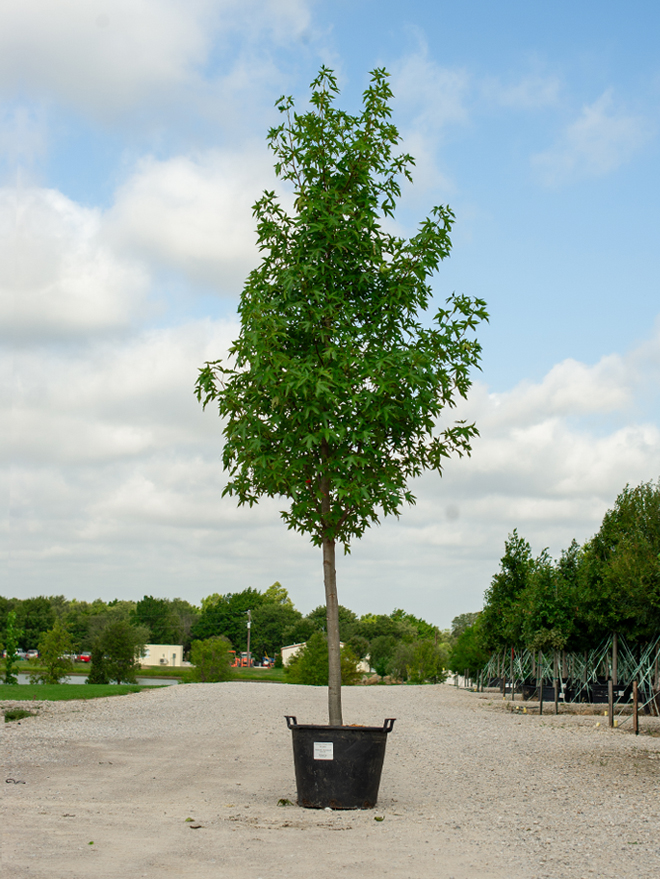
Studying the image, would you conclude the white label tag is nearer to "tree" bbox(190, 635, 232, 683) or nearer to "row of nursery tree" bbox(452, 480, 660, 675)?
"row of nursery tree" bbox(452, 480, 660, 675)

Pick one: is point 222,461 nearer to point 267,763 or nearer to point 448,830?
point 448,830

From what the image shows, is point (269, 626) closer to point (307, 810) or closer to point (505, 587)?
point (505, 587)

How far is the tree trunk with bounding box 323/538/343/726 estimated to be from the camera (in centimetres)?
793

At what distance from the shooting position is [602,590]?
21.5 metres

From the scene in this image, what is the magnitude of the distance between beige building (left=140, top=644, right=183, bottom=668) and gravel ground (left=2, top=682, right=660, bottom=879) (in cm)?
8435

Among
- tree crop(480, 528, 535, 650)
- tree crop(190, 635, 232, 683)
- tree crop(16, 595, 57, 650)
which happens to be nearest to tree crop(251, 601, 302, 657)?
tree crop(16, 595, 57, 650)

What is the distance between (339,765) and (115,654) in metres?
31.1

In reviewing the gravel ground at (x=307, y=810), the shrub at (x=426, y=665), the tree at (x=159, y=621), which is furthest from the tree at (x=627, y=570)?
the tree at (x=159, y=621)

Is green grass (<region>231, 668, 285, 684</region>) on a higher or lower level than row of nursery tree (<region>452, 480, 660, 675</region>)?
lower

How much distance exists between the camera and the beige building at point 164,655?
319 feet

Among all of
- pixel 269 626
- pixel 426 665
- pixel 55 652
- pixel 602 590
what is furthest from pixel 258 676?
pixel 602 590

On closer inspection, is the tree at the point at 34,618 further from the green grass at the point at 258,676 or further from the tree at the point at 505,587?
the tree at the point at 505,587

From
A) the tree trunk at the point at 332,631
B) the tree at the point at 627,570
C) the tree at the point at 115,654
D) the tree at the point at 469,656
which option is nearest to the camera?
the tree trunk at the point at 332,631

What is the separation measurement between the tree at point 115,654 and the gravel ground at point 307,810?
19014 mm
